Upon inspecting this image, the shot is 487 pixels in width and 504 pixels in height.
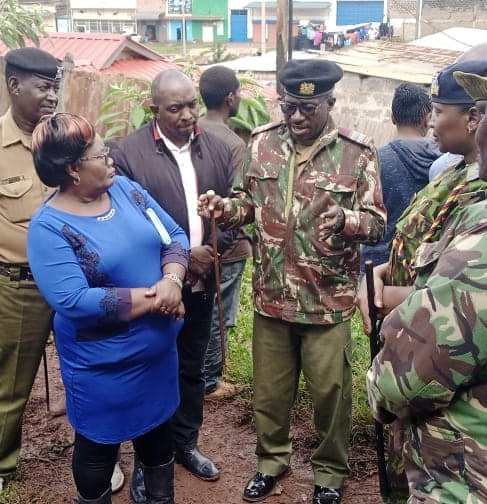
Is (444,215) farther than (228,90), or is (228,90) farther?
(228,90)

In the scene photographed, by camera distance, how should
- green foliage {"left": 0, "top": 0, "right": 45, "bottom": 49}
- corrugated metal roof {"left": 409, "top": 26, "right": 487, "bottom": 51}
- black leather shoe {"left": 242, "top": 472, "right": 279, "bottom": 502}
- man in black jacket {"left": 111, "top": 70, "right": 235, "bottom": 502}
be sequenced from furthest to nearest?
1. corrugated metal roof {"left": 409, "top": 26, "right": 487, "bottom": 51}
2. green foliage {"left": 0, "top": 0, "right": 45, "bottom": 49}
3. black leather shoe {"left": 242, "top": 472, "right": 279, "bottom": 502}
4. man in black jacket {"left": 111, "top": 70, "right": 235, "bottom": 502}

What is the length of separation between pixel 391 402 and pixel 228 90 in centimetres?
293

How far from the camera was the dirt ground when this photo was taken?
3189 millimetres

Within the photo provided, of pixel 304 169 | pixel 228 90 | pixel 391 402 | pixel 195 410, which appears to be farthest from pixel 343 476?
pixel 228 90

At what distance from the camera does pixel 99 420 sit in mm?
2506

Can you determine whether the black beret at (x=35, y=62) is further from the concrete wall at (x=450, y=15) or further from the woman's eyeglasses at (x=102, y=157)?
the concrete wall at (x=450, y=15)

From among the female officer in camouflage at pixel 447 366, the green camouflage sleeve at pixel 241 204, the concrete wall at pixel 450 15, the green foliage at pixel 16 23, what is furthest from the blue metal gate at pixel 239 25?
the female officer in camouflage at pixel 447 366

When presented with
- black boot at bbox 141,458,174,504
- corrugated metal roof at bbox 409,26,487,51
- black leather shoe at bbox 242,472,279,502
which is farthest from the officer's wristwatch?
corrugated metal roof at bbox 409,26,487,51

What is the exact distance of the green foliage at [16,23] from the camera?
240 inches

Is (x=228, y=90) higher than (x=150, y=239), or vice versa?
(x=228, y=90)

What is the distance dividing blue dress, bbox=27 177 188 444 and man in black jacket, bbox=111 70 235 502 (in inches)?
14.4

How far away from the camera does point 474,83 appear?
5.53 feet

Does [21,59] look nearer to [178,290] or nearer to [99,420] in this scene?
[178,290]

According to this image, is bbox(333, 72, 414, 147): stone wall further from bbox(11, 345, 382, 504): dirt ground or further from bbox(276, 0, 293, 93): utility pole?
bbox(11, 345, 382, 504): dirt ground
